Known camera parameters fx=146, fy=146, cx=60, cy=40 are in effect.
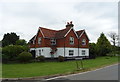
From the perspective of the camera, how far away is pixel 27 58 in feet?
82.7

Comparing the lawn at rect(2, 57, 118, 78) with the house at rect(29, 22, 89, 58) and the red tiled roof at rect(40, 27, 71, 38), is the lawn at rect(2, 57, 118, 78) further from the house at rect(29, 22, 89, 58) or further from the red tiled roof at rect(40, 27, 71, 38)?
the red tiled roof at rect(40, 27, 71, 38)

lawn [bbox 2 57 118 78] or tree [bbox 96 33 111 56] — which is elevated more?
tree [bbox 96 33 111 56]

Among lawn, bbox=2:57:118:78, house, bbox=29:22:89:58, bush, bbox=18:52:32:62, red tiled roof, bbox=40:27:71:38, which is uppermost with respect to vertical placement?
red tiled roof, bbox=40:27:71:38

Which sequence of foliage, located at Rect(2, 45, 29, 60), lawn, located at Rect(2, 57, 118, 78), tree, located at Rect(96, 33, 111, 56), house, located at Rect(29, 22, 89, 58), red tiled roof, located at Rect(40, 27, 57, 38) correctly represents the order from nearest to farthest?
lawn, located at Rect(2, 57, 118, 78) → foliage, located at Rect(2, 45, 29, 60) → house, located at Rect(29, 22, 89, 58) → red tiled roof, located at Rect(40, 27, 57, 38) → tree, located at Rect(96, 33, 111, 56)

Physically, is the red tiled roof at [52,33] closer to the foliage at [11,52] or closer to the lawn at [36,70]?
the foliage at [11,52]

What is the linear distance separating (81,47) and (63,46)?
226 inches

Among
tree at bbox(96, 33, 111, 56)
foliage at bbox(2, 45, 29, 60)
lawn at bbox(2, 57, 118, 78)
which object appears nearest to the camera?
lawn at bbox(2, 57, 118, 78)

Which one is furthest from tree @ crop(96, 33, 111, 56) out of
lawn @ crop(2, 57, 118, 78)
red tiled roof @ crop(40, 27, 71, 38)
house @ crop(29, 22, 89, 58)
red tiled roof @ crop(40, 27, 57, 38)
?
lawn @ crop(2, 57, 118, 78)

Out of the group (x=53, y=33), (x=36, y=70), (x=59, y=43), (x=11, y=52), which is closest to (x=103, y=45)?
(x=53, y=33)

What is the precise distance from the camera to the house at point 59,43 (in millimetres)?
31891

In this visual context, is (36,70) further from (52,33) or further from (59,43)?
(52,33)

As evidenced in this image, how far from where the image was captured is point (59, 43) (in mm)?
32531

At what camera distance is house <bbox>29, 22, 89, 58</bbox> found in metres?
31.9

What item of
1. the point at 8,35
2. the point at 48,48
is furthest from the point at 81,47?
the point at 8,35
